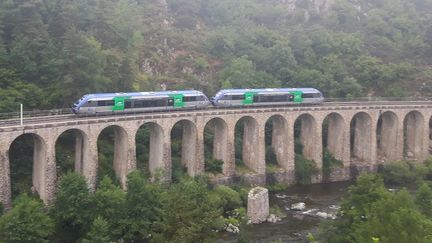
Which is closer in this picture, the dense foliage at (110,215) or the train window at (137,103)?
the dense foliage at (110,215)

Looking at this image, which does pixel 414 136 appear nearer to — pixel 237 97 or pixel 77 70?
pixel 237 97

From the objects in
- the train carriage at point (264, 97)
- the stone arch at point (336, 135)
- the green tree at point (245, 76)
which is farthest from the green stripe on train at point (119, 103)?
the stone arch at point (336, 135)

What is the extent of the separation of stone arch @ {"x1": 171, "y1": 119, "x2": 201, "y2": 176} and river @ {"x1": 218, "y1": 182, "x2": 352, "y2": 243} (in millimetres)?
10444

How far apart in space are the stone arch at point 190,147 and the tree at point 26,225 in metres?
23.8

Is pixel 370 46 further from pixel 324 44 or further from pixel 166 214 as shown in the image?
pixel 166 214

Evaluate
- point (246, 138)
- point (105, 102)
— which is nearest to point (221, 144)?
point (246, 138)

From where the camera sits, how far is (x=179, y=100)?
5991cm

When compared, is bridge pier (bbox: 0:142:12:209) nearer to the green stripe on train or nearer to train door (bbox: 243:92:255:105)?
the green stripe on train

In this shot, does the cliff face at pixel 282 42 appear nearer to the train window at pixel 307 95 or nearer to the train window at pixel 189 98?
the train window at pixel 307 95

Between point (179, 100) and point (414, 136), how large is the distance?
40.1 meters

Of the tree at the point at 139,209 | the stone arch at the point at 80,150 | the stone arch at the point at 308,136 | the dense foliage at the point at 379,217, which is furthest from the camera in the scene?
the stone arch at the point at 308,136

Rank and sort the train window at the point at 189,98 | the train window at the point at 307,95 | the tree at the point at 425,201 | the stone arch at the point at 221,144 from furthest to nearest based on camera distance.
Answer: the train window at the point at 307,95, the stone arch at the point at 221,144, the train window at the point at 189,98, the tree at the point at 425,201

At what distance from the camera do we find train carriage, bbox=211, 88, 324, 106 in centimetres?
6400

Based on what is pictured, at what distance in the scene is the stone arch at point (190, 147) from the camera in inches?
2334
